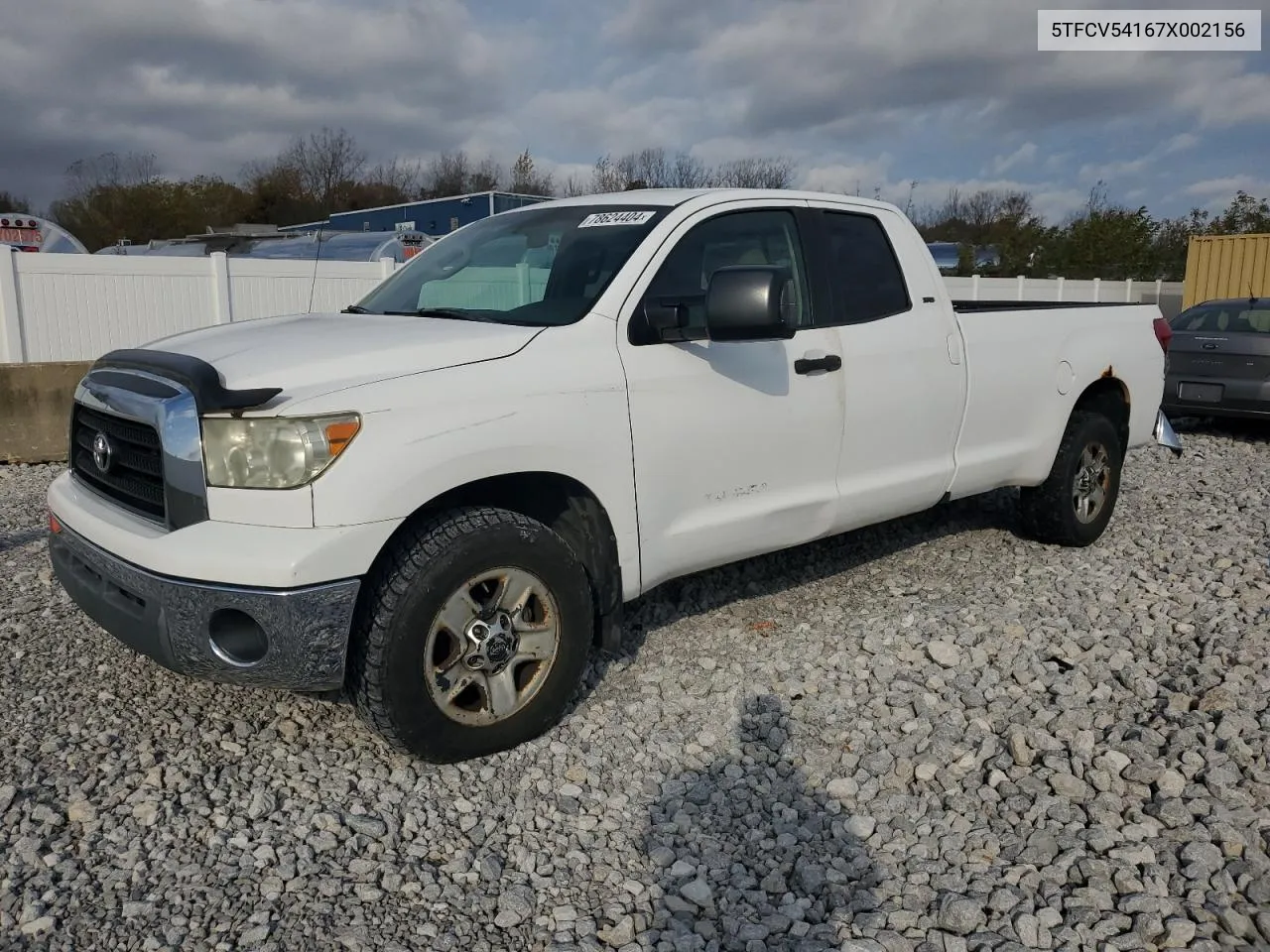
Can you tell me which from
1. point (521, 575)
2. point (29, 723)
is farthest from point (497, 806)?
point (29, 723)

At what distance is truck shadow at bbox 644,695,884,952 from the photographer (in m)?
2.67


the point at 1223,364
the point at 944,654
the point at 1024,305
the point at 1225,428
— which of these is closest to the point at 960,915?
the point at 944,654

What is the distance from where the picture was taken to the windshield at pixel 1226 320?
10.3 metres

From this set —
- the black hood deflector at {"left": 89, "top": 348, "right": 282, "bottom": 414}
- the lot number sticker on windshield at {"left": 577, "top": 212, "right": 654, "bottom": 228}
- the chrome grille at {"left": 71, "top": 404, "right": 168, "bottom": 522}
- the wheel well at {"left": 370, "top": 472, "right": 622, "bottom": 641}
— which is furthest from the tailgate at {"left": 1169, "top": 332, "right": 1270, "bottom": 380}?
the chrome grille at {"left": 71, "top": 404, "right": 168, "bottom": 522}

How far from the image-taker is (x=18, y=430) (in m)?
8.27

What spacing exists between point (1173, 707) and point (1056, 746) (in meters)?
0.61

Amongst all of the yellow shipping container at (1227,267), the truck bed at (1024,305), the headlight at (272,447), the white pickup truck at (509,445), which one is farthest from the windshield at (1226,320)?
the yellow shipping container at (1227,267)

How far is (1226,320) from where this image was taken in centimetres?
1054

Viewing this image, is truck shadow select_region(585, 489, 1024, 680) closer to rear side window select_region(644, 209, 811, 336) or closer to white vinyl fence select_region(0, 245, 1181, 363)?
rear side window select_region(644, 209, 811, 336)

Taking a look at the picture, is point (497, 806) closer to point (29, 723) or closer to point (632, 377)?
point (632, 377)

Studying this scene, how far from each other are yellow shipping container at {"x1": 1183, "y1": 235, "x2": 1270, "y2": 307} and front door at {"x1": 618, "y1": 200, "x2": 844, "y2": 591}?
1877cm

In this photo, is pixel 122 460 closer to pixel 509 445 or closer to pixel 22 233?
pixel 509 445

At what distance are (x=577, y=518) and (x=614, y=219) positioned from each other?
125 centimetres

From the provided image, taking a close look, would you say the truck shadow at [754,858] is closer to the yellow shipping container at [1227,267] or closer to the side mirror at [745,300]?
the side mirror at [745,300]
